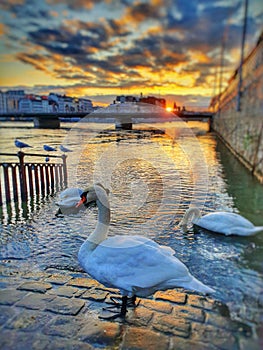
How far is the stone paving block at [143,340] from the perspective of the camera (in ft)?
4.25

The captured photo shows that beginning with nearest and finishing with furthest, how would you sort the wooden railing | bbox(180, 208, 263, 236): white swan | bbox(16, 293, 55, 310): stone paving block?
bbox(16, 293, 55, 310): stone paving block
bbox(180, 208, 263, 236): white swan
the wooden railing

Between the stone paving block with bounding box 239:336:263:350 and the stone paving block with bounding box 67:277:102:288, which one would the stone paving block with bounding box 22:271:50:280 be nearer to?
the stone paving block with bounding box 67:277:102:288

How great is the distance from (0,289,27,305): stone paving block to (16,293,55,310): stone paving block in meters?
0.04

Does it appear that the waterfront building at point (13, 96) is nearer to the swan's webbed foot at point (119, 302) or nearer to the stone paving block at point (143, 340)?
the swan's webbed foot at point (119, 302)

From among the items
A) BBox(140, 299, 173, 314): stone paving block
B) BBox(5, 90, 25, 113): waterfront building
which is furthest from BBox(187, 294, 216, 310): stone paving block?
BBox(5, 90, 25, 113): waterfront building

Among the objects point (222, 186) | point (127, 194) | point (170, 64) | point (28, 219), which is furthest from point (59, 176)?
point (170, 64)

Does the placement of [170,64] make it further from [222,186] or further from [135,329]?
[222,186]

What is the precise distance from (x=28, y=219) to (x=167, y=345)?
2.54 meters

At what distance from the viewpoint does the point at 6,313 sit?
59.9 inches

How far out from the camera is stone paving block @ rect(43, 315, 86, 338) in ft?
4.53

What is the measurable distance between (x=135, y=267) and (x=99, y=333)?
389 mm

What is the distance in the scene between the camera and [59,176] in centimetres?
518

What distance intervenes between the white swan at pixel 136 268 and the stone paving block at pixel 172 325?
0.16m

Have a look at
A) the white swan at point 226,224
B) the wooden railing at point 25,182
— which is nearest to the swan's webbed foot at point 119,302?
the white swan at point 226,224
